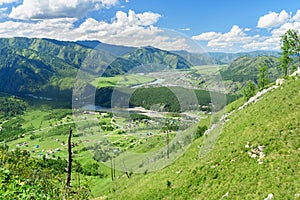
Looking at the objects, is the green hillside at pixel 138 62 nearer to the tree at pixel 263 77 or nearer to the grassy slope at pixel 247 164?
the grassy slope at pixel 247 164

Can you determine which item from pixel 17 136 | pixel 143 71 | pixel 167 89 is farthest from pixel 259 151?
pixel 17 136

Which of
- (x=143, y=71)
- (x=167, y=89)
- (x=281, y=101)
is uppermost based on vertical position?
(x=143, y=71)

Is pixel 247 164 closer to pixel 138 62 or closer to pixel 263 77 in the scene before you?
pixel 138 62

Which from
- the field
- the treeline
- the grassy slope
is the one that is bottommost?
the grassy slope

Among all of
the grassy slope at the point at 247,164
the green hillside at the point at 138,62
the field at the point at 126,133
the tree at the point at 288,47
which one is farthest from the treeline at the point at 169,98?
the tree at the point at 288,47

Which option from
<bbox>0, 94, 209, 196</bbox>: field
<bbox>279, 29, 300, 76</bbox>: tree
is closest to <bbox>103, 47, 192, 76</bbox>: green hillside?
<bbox>0, 94, 209, 196</bbox>: field

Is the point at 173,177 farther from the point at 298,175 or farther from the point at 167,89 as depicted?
the point at 167,89

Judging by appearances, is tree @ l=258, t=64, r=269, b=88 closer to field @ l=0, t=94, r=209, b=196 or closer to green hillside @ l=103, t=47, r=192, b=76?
field @ l=0, t=94, r=209, b=196

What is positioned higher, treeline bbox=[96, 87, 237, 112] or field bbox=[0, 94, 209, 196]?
treeline bbox=[96, 87, 237, 112]
